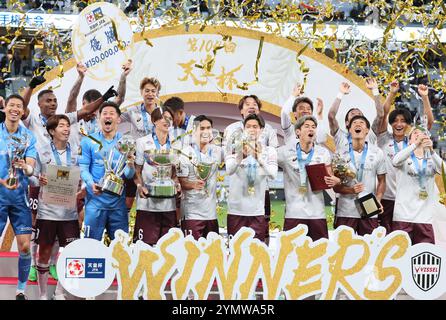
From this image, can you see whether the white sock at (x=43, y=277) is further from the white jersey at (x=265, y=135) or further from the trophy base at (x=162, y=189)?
the white jersey at (x=265, y=135)

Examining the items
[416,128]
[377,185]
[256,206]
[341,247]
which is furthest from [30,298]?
[416,128]

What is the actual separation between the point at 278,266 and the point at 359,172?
3.32 ft

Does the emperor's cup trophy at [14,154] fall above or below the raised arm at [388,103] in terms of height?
below

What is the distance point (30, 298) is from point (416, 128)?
10.3 feet

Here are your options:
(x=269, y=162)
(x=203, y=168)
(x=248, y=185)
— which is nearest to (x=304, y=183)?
(x=269, y=162)

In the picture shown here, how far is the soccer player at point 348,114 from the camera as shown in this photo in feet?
18.9

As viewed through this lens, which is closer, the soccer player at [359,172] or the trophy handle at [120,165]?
the trophy handle at [120,165]

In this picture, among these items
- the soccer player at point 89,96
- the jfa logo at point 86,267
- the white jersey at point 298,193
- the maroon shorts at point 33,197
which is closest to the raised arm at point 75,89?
the soccer player at point 89,96

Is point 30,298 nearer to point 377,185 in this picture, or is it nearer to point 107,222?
point 107,222

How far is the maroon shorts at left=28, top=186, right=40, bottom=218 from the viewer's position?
18.8 feet

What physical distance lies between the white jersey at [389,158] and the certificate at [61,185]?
2.38 metres

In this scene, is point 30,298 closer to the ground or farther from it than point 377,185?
closer to the ground
